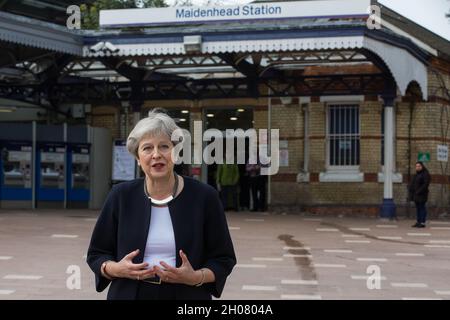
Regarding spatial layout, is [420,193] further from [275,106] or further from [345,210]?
[275,106]

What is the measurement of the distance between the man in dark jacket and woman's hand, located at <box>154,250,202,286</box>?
1609 centimetres

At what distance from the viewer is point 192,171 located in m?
24.9

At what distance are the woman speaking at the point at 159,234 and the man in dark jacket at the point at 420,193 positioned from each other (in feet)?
52.1

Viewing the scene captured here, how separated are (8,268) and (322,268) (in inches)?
173

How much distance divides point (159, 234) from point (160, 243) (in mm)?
42

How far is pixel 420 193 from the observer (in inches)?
755

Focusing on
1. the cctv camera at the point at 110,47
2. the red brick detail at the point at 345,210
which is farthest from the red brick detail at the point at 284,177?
the cctv camera at the point at 110,47

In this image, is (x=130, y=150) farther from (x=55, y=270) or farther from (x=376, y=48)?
(x=376, y=48)

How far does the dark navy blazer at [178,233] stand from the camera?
12.1 feet

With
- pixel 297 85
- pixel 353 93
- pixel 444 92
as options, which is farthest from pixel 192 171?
pixel 444 92

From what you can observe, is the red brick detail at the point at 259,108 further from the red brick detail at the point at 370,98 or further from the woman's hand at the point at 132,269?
the woman's hand at the point at 132,269

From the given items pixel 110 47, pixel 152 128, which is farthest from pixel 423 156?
pixel 152 128

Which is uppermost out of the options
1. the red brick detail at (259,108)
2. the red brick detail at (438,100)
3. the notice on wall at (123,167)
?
the red brick detail at (438,100)

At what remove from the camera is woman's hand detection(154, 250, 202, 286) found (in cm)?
355
